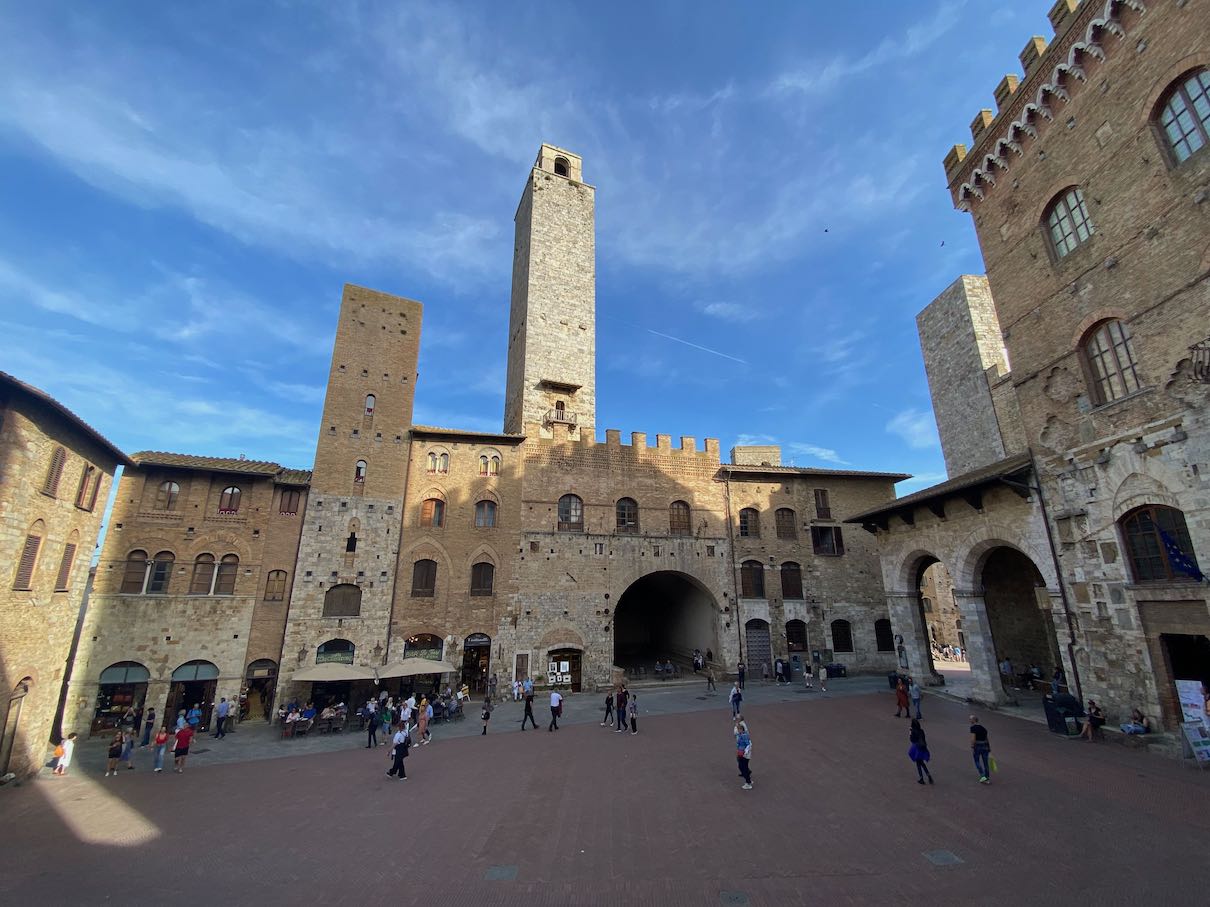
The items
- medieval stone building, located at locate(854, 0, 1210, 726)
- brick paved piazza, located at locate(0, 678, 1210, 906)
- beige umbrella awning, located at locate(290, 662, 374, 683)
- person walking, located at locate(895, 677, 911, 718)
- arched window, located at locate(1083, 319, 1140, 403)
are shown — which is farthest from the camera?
beige umbrella awning, located at locate(290, 662, 374, 683)

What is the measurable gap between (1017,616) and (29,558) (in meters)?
34.0

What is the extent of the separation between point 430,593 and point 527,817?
1473 cm

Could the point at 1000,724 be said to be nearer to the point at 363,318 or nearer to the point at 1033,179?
the point at 1033,179

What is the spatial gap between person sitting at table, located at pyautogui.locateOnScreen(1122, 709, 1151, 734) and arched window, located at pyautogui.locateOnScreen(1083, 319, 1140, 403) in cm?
788

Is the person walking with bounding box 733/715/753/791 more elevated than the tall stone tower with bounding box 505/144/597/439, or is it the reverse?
the tall stone tower with bounding box 505/144/597/439

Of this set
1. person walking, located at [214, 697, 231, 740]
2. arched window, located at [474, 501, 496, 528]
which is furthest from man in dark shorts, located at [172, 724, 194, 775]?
arched window, located at [474, 501, 496, 528]

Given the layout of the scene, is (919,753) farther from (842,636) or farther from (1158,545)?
(842,636)

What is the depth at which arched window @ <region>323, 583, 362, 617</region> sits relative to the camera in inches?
857

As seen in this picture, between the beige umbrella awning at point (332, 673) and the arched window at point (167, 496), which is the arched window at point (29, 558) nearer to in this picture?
the arched window at point (167, 496)

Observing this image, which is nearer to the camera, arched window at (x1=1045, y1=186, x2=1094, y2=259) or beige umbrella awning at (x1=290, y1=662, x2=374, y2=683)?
arched window at (x1=1045, y1=186, x2=1094, y2=259)

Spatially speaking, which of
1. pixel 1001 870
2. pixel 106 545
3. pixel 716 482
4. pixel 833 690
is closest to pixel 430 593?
pixel 106 545

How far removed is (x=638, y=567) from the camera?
2653cm

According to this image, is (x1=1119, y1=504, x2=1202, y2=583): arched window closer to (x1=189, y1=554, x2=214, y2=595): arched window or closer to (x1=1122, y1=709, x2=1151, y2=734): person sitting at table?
(x1=1122, y1=709, x2=1151, y2=734): person sitting at table

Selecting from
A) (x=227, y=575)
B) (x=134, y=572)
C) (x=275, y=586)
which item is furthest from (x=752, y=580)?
(x=134, y=572)
